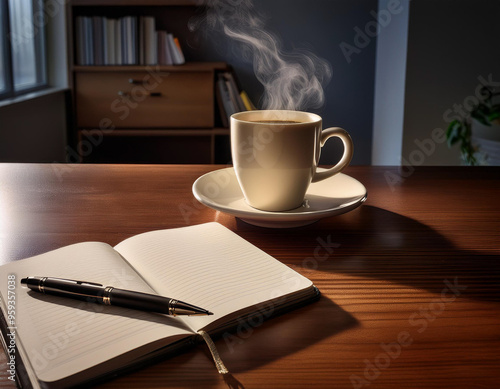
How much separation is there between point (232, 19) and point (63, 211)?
2.85 m

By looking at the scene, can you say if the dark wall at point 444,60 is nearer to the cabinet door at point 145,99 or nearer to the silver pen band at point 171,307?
the cabinet door at point 145,99

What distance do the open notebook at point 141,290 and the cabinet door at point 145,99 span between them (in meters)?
2.29

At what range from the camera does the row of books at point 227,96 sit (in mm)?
2902

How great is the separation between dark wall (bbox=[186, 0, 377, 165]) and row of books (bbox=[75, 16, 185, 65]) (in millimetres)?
398

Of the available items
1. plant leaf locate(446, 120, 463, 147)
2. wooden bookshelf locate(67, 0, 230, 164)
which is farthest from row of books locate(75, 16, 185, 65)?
plant leaf locate(446, 120, 463, 147)

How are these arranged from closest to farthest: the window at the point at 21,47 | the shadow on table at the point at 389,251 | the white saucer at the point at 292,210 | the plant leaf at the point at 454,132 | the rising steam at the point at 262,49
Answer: the shadow on table at the point at 389,251
the white saucer at the point at 292,210
the plant leaf at the point at 454,132
the window at the point at 21,47
the rising steam at the point at 262,49

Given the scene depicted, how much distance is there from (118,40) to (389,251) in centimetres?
252

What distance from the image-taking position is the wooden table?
42cm

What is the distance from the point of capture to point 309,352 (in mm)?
444

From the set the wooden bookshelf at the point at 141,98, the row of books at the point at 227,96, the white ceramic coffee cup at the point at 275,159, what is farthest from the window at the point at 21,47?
the white ceramic coffee cup at the point at 275,159

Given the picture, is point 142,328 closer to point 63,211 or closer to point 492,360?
point 492,360

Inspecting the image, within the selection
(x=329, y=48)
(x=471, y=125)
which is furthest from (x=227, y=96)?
(x=471, y=125)

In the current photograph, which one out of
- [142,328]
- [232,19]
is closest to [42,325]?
[142,328]

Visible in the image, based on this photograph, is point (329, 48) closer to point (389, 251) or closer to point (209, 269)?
point (389, 251)
